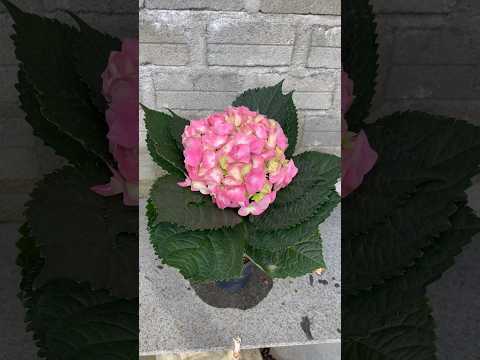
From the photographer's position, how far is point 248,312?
2.40 ft

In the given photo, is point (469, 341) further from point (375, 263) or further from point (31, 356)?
point (31, 356)

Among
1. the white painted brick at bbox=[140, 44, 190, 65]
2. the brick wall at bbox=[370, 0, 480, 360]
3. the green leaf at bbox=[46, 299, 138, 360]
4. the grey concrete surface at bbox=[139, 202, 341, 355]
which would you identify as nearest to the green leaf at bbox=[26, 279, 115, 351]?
the green leaf at bbox=[46, 299, 138, 360]

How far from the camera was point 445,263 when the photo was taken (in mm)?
861

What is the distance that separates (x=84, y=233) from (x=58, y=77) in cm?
23

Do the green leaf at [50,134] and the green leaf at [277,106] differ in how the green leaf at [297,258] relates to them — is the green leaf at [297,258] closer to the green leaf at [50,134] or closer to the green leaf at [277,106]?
the green leaf at [277,106]

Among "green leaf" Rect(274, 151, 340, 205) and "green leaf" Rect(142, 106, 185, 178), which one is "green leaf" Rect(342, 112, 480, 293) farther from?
"green leaf" Rect(142, 106, 185, 178)

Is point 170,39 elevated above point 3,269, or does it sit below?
above

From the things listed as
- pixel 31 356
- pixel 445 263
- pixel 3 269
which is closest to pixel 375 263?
pixel 445 263

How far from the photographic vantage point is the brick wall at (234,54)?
66 centimetres

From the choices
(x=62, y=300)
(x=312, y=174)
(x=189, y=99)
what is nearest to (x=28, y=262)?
(x=62, y=300)

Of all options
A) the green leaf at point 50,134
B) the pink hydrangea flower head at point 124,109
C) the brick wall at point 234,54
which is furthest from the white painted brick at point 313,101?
the green leaf at point 50,134

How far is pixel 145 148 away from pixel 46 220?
0.21m

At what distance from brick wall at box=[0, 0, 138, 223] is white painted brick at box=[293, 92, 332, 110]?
489 mm

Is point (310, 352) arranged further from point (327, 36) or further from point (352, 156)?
point (327, 36)
